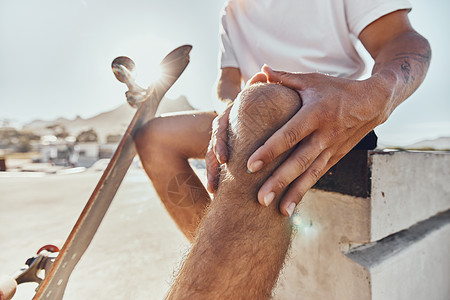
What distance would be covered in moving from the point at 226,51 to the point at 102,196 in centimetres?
110

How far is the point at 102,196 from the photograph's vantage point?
1.10 m

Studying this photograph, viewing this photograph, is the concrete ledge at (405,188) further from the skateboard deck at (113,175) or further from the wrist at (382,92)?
the skateboard deck at (113,175)

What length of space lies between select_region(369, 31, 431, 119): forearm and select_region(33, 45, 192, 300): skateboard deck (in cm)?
108

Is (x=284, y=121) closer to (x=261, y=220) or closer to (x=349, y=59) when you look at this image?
(x=261, y=220)

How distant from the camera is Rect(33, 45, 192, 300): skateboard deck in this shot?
91cm

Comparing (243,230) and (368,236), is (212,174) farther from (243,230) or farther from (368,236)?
(368,236)

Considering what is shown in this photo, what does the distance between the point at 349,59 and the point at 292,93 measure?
0.68 m

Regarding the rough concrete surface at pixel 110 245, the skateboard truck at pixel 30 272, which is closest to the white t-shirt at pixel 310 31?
the rough concrete surface at pixel 110 245

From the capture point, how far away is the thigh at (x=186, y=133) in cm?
108

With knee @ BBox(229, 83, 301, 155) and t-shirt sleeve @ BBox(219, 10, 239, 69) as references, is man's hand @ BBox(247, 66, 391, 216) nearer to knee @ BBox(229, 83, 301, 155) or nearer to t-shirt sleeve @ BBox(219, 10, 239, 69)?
knee @ BBox(229, 83, 301, 155)

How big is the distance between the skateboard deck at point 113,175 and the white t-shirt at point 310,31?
1.55ft

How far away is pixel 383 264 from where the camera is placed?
804mm

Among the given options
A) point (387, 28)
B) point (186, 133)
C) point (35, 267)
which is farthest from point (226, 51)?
point (35, 267)

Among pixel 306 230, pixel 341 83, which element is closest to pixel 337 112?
pixel 341 83
